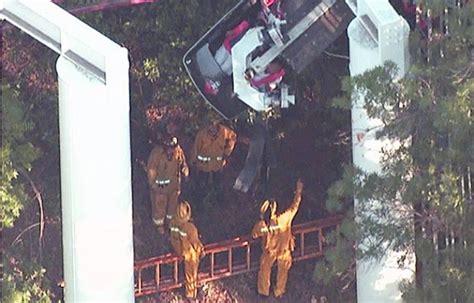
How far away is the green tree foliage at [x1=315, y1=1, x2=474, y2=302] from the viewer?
11.5 metres

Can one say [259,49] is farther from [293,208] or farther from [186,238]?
[186,238]

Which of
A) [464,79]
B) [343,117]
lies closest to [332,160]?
[343,117]

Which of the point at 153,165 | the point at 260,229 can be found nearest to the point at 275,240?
the point at 260,229

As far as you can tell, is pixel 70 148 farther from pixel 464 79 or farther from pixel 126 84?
pixel 464 79

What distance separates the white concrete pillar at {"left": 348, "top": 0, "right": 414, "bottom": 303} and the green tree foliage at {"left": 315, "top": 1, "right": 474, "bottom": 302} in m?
0.50

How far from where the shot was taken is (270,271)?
14.9 m

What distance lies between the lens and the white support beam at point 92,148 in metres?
12.8

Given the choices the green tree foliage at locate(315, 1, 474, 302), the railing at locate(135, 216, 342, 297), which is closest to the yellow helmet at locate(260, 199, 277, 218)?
the railing at locate(135, 216, 342, 297)

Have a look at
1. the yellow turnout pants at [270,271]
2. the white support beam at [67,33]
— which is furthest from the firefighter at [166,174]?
the white support beam at [67,33]

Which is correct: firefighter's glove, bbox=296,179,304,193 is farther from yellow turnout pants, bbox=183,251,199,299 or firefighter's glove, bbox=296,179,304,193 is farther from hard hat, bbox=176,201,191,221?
yellow turnout pants, bbox=183,251,199,299

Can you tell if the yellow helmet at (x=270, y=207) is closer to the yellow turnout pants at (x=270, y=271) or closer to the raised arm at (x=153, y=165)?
the yellow turnout pants at (x=270, y=271)

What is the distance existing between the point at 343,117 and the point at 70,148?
3.85 meters

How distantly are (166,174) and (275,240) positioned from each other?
4.76ft

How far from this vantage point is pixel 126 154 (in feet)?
42.5
